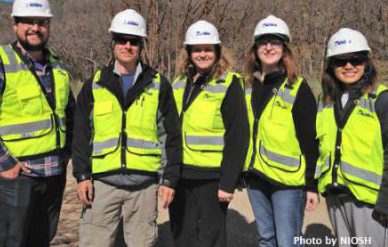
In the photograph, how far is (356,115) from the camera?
2918mm

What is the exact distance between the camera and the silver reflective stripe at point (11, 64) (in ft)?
10.6

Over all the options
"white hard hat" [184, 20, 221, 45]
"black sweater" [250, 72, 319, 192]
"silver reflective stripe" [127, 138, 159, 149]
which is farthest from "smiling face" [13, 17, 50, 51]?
"black sweater" [250, 72, 319, 192]

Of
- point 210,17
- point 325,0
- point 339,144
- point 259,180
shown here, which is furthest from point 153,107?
point 325,0

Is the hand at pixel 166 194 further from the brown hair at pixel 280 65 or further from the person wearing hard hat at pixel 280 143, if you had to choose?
the brown hair at pixel 280 65

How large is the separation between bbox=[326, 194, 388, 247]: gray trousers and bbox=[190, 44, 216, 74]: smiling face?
4.36 ft

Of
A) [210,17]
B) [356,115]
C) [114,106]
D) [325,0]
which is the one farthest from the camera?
[325,0]

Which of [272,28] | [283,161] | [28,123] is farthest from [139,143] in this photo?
[272,28]

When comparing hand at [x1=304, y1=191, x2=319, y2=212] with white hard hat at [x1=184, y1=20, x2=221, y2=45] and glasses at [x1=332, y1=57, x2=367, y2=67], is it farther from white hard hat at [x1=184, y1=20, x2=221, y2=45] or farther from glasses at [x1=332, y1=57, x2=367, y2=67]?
white hard hat at [x1=184, y1=20, x2=221, y2=45]

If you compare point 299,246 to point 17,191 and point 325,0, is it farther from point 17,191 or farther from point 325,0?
point 325,0

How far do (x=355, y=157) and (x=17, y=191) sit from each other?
2.42 m

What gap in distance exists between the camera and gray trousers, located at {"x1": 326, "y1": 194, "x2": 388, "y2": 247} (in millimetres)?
2871

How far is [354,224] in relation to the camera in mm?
2963

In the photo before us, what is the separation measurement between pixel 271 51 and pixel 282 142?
694mm

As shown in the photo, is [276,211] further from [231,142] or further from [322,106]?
[322,106]
